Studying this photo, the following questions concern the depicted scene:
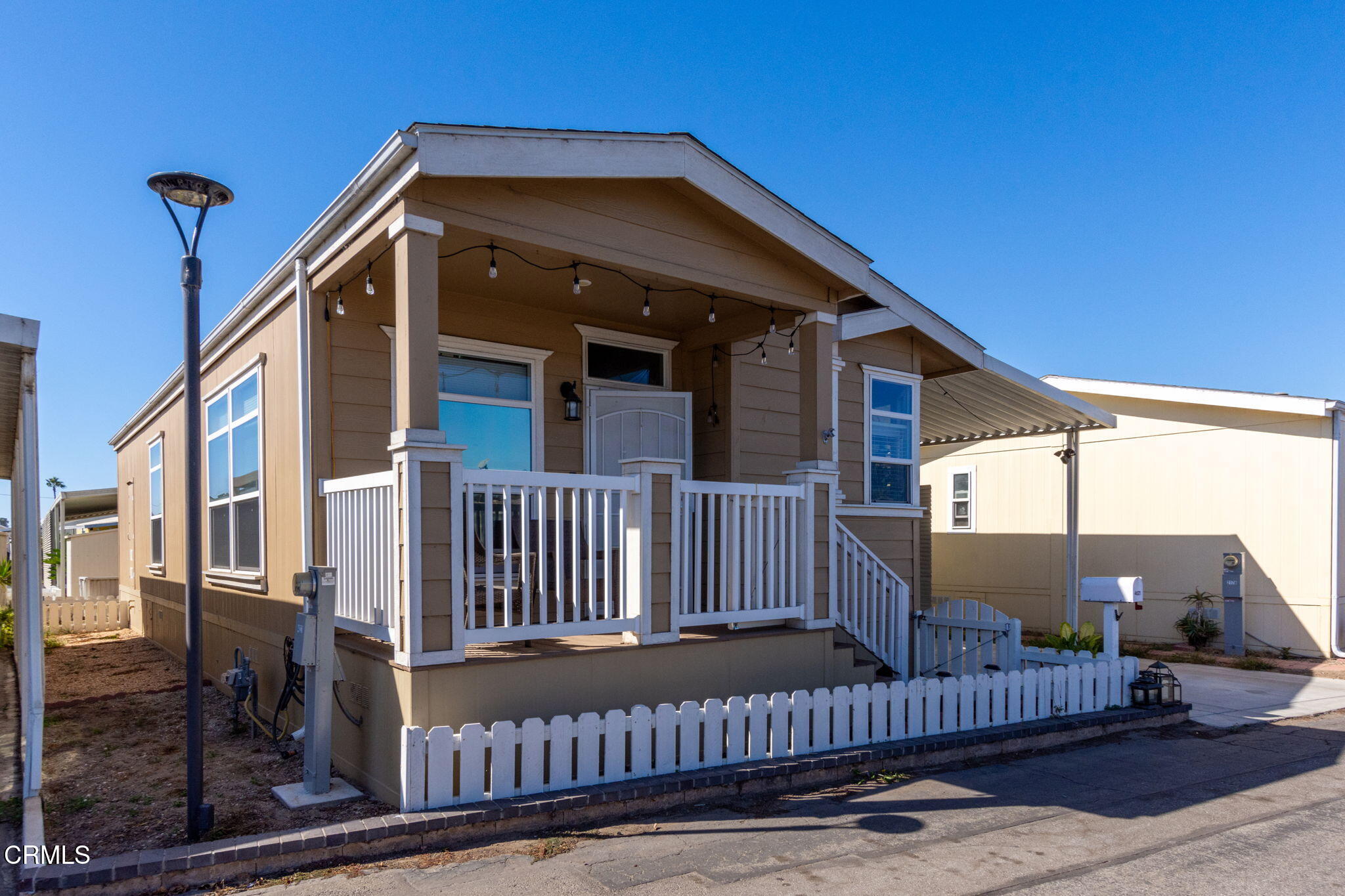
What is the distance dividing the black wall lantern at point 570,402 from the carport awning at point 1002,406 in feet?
16.0

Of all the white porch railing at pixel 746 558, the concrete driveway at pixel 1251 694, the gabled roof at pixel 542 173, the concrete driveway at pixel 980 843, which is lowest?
the concrete driveway at pixel 1251 694

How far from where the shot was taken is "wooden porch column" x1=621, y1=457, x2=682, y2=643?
17.7ft

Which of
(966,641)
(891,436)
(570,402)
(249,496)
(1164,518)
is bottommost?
(966,641)

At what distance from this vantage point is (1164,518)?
12.6m

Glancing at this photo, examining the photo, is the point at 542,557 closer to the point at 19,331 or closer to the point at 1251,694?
the point at 19,331

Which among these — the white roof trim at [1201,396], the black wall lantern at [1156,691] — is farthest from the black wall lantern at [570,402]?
the white roof trim at [1201,396]

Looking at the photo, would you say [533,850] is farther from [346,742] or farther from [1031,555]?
[1031,555]

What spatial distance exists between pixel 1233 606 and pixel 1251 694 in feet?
10.3

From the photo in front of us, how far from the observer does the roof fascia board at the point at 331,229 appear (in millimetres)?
4766

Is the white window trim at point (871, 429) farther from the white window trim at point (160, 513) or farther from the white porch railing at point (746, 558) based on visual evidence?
the white window trim at point (160, 513)

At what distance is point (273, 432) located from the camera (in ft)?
21.8

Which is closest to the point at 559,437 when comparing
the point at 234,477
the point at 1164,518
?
the point at 234,477

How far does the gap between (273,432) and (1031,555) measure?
39.0 feet

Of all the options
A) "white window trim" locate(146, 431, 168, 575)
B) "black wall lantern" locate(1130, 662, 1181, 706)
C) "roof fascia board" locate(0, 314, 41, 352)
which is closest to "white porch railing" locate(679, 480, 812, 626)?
"black wall lantern" locate(1130, 662, 1181, 706)
